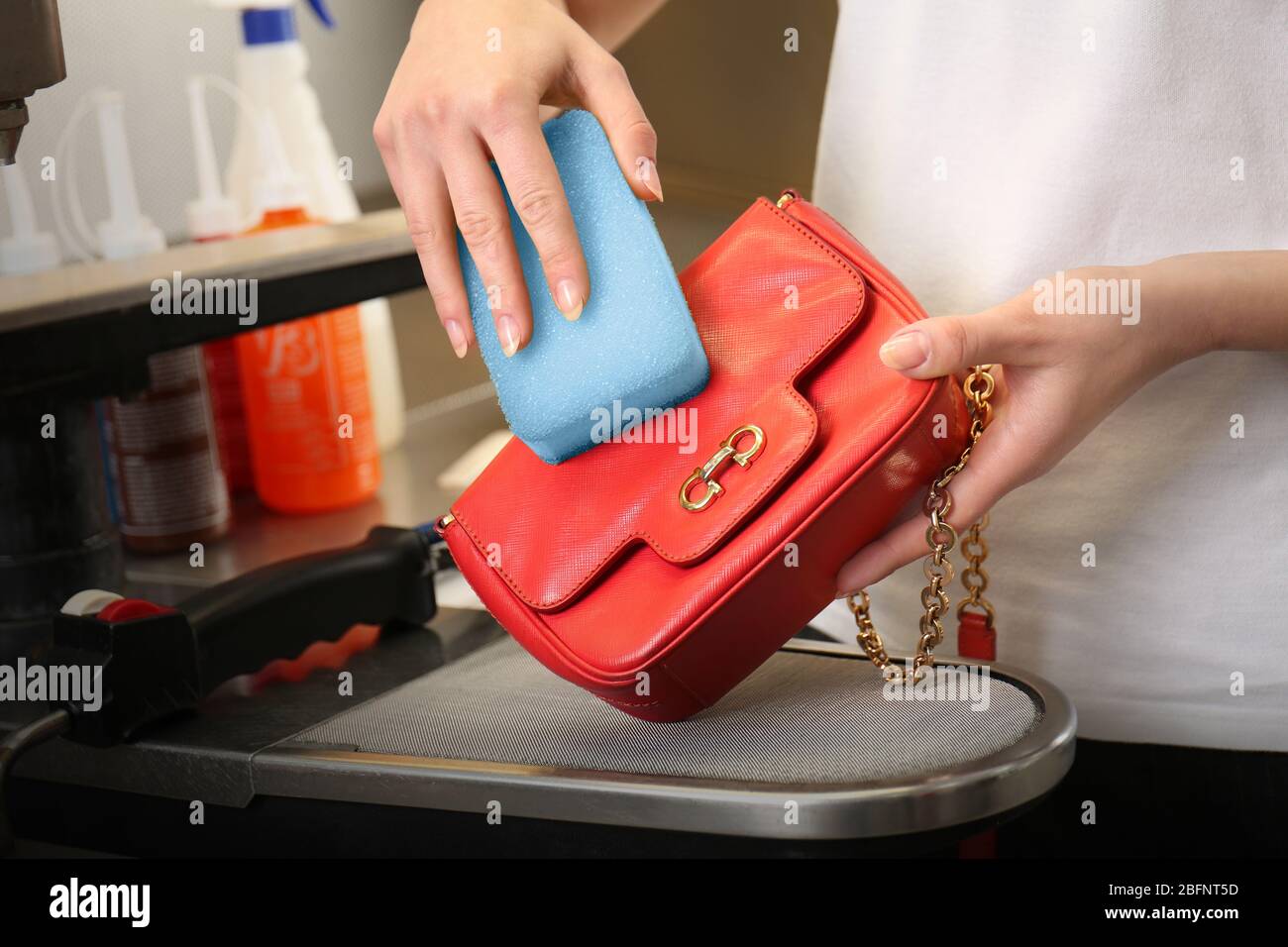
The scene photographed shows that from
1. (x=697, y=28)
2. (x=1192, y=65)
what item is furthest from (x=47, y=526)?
(x=697, y=28)

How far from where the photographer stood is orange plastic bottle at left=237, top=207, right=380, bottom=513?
1136mm

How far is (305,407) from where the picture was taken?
115 centimetres

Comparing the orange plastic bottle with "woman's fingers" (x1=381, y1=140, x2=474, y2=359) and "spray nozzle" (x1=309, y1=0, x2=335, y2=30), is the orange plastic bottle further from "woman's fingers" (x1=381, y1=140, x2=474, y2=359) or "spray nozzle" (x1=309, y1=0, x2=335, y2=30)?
"woman's fingers" (x1=381, y1=140, x2=474, y2=359)

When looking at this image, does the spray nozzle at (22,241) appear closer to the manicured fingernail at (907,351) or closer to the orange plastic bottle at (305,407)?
the orange plastic bottle at (305,407)

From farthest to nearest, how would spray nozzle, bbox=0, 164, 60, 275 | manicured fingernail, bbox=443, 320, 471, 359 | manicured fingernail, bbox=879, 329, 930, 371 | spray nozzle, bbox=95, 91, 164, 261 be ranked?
spray nozzle, bbox=95, 91, 164, 261
spray nozzle, bbox=0, 164, 60, 275
manicured fingernail, bbox=443, 320, 471, 359
manicured fingernail, bbox=879, 329, 930, 371

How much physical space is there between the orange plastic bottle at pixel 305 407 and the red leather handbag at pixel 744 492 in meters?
0.53

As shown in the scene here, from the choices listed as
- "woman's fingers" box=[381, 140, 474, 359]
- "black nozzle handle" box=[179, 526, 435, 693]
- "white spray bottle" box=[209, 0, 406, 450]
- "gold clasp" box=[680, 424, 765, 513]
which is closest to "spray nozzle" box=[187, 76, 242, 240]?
"white spray bottle" box=[209, 0, 406, 450]

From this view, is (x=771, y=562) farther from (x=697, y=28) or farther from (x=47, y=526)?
(x=697, y=28)

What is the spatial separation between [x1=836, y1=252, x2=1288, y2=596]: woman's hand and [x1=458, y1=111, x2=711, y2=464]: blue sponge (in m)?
0.10

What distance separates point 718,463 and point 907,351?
0.10m

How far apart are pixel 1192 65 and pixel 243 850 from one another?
0.64 meters

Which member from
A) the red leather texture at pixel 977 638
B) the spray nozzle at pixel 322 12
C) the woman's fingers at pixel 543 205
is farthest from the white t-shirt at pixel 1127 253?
the spray nozzle at pixel 322 12

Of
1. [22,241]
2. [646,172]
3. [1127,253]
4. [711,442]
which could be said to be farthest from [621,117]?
[22,241]

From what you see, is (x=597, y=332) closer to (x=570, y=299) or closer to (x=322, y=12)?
(x=570, y=299)
